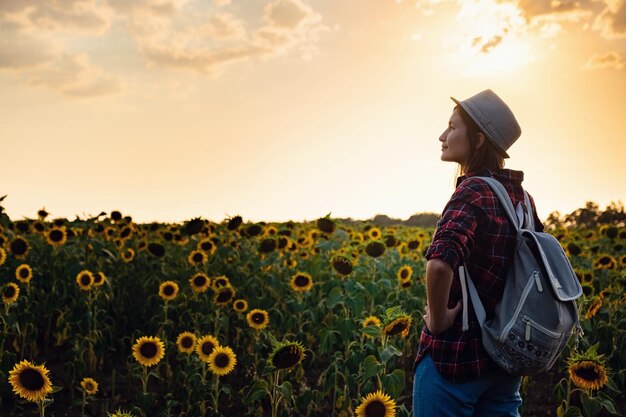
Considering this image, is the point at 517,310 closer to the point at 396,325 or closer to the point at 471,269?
the point at 471,269

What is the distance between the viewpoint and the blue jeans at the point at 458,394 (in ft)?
7.70

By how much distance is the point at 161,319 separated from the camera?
6.02 m

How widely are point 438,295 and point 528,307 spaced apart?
0.40 metres

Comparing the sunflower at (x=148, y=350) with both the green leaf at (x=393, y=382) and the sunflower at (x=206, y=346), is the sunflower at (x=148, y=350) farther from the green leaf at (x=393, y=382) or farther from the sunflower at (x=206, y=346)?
the green leaf at (x=393, y=382)

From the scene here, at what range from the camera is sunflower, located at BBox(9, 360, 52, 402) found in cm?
336

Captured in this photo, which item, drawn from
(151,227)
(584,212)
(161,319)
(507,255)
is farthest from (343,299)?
(584,212)

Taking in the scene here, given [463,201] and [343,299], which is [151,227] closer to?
[343,299]

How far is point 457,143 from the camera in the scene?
256 cm

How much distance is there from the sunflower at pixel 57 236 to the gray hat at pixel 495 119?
5.36m

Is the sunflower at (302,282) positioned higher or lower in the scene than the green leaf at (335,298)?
higher

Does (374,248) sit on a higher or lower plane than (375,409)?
higher

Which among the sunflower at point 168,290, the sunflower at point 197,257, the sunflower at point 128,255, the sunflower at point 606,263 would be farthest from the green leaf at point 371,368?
the sunflower at point 606,263

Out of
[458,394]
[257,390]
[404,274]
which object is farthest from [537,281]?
[404,274]

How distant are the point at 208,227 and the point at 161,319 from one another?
1416mm
